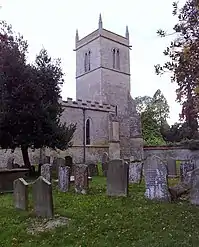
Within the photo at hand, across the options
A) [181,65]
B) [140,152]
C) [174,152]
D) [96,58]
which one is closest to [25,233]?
[181,65]

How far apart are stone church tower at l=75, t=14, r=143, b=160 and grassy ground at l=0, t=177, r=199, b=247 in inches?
1071

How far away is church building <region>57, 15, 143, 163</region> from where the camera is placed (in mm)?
30094

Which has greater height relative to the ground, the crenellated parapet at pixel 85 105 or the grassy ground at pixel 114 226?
the crenellated parapet at pixel 85 105

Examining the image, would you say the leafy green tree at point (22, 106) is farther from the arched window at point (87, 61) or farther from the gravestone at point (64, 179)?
the arched window at point (87, 61)

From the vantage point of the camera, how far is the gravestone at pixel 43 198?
259 inches

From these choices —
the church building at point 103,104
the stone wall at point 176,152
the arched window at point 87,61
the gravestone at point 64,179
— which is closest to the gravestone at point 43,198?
the gravestone at point 64,179

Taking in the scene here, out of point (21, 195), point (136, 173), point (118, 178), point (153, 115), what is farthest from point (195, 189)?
point (153, 115)

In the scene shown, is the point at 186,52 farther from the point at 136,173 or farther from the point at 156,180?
the point at 136,173

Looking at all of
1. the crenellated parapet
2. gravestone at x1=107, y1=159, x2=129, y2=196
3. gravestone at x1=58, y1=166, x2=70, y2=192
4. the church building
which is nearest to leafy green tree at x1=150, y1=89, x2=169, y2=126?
the church building

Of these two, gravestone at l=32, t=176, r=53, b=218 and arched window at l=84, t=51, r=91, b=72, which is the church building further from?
gravestone at l=32, t=176, r=53, b=218

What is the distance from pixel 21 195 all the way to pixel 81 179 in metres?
2.45

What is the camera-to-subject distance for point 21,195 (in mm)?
7438

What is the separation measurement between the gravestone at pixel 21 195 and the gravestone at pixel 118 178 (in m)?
2.46

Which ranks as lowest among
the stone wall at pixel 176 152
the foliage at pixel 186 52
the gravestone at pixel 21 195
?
the gravestone at pixel 21 195
